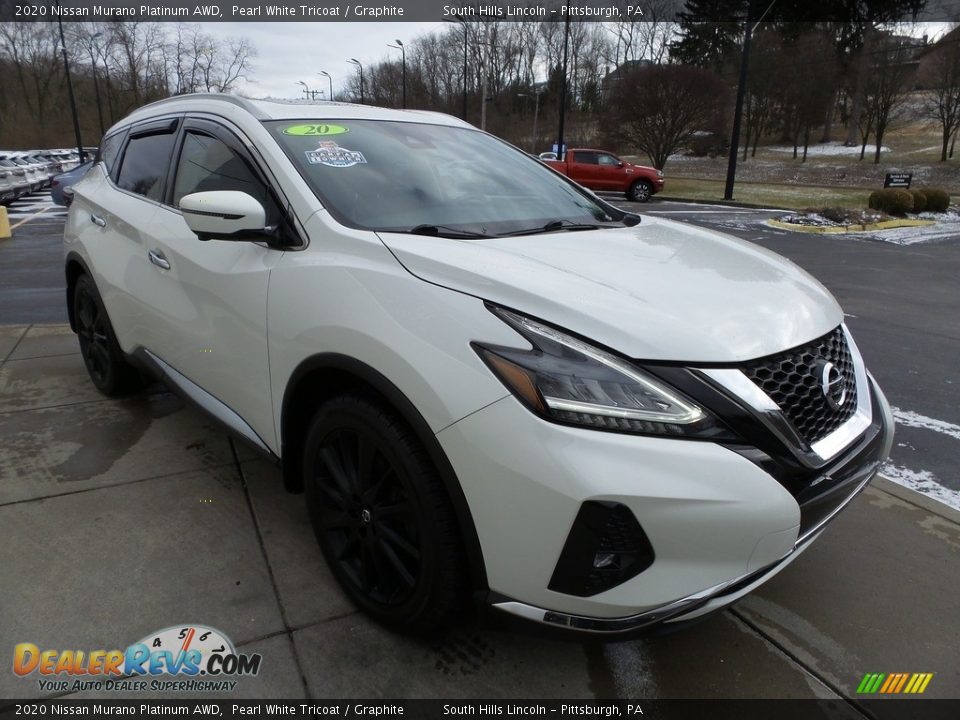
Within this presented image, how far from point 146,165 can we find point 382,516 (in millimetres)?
2589

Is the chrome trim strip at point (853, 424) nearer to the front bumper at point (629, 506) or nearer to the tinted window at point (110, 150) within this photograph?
the front bumper at point (629, 506)

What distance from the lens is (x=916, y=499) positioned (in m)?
3.17

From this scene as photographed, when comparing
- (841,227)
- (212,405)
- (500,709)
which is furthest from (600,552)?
(841,227)

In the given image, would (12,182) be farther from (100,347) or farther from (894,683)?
(894,683)

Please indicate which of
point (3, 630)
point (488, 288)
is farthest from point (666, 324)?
point (3, 630)

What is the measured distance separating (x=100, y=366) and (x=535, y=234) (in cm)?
318

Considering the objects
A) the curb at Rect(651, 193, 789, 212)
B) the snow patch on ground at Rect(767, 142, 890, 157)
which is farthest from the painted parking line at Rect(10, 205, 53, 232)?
the snow patch on ground at Rect(767, 142, 890, 157)

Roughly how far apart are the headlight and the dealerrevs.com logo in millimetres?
1308

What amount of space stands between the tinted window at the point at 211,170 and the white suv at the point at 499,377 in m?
0.01

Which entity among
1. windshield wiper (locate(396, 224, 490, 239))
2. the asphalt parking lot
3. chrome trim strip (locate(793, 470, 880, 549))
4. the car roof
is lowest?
the asphalt parking lot

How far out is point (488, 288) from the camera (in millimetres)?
1834

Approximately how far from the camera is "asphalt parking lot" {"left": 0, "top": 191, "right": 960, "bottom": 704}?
210 centimetres

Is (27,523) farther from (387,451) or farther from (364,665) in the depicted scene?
(387,451)

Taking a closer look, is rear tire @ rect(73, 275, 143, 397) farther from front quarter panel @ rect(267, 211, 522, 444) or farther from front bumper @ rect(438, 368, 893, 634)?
front bumper @ rect(438, 368, 893, 634)
